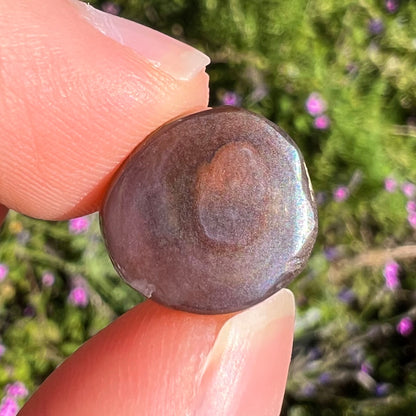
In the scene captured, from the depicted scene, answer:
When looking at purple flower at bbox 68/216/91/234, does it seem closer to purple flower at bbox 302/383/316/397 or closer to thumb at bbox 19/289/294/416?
thumb at bbox 19/289/294/416

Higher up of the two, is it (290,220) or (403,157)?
(290,220)

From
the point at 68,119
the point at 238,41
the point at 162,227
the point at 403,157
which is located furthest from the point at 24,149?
the point at 403,157

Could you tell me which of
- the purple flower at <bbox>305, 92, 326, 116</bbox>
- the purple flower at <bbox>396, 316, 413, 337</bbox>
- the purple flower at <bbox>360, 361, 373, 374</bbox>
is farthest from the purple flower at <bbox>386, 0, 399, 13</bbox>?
the purple flower at <bbox>360, 361, 373, 374</bbox>

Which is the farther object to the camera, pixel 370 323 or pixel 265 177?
pixel 370 323

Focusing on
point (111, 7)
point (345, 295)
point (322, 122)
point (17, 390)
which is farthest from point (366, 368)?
point (111, 7)

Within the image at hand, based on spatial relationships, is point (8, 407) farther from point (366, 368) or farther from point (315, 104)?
point (315, 104)

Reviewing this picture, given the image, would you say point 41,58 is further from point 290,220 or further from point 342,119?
point 342,119

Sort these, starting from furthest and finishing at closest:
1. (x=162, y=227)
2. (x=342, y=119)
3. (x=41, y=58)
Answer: (x=342, y=119) < (x=41, y=58) < (x=162, y=227)
